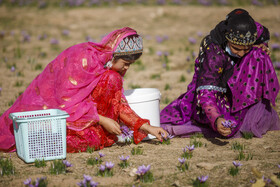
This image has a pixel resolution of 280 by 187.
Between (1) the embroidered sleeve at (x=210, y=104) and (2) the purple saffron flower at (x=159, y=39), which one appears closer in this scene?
(1) the embroidered sleeve at (x=210, y=104)

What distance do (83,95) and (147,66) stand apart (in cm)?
471

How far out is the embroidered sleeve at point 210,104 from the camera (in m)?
4.41

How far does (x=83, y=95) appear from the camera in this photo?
172 inches

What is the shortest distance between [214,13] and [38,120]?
34.3ft

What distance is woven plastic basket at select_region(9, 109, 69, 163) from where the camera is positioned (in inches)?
155

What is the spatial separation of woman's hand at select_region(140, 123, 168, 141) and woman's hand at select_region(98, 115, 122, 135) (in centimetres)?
28

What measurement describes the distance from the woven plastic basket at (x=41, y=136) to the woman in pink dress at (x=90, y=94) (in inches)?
11.2

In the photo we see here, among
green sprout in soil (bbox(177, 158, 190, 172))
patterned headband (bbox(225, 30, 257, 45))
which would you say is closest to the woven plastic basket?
green sprout in soil (bbox(177, 158, 190, 172))

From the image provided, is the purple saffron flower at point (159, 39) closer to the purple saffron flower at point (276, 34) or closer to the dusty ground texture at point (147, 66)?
the dusty ground texture at point (147, 66)

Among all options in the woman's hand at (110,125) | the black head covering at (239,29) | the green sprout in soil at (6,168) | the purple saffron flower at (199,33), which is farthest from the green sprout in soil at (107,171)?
the purple saffron flower at (199,33)

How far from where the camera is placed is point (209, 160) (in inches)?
164

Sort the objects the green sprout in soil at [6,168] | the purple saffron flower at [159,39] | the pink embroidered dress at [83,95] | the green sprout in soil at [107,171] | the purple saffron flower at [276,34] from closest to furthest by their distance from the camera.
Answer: the green sprout in soil at [107,171] → the green sprout in soil at [6,168] → the pink embroidered dress at [83,95] → the purple saffron flower at [276,34] → the purple saffron flower at [159,39]

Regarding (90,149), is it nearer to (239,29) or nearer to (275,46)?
(239,29)

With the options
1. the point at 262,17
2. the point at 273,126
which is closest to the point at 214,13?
the point at 262,17
